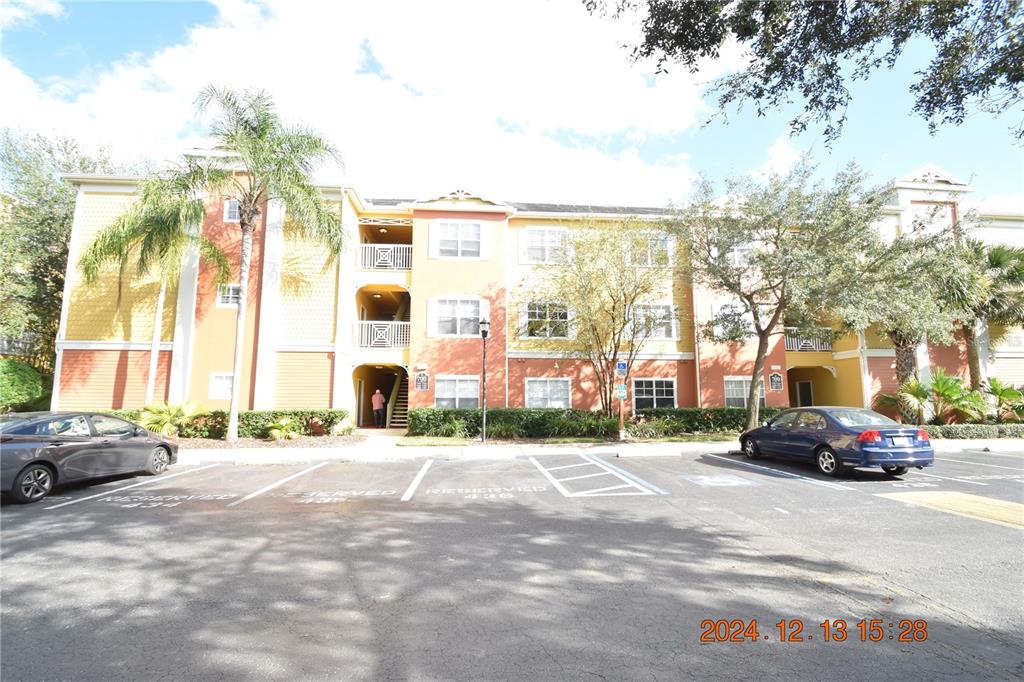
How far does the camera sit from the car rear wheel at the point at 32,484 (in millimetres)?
7418

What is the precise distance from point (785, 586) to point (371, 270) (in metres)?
18.4

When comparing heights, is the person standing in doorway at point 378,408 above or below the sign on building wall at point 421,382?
below

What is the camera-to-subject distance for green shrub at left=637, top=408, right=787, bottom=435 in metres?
18.2

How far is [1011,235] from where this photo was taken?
68.4 feet

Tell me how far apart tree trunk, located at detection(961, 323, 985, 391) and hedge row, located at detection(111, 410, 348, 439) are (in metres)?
26.3

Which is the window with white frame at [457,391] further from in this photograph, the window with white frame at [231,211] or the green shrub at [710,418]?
the window with white frame at [231,211]

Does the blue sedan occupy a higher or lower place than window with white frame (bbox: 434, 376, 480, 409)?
lower

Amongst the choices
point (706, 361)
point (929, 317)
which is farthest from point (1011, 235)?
point (706, 361)

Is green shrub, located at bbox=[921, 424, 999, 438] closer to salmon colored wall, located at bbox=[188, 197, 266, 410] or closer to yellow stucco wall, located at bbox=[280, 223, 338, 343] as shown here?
yellow stucco wall, located at bbox=[280, 223, 338, 343]

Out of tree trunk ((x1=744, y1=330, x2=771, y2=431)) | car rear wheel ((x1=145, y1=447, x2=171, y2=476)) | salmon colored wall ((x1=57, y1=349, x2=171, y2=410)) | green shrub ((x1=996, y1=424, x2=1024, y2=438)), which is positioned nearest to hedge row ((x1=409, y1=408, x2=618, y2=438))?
tree trunk ((x1=744, y1=330, x2=771, y2=431))

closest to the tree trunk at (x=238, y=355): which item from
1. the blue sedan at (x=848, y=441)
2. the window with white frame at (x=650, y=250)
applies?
the window with white frame at (x=650, y=250)

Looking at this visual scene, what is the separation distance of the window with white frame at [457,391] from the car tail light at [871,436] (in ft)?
41.4
